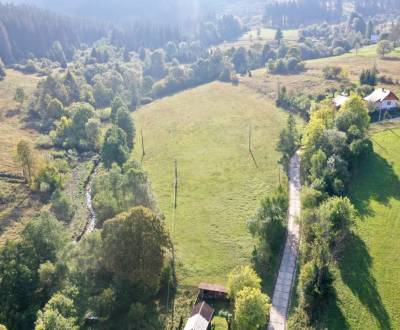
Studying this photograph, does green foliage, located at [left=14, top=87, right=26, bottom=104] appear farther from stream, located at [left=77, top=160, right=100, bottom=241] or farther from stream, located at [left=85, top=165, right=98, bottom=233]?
stream, located at [left=85, top=165, right=98, bottom=233]

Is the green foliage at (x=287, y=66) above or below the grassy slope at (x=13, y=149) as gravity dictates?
above

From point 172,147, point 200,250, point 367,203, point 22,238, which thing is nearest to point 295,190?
point 367,203

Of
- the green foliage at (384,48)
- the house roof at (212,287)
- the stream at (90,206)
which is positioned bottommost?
the stream at (90,206)

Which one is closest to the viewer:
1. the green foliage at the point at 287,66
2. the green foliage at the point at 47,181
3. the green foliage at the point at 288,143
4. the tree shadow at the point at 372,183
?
the tree shadow at the point at 372,183

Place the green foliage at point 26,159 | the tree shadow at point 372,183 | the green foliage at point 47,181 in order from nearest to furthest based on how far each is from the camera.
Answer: the tree shadow at point 372,183, the green foliage at point 26,159, the green foliage at point 47,181

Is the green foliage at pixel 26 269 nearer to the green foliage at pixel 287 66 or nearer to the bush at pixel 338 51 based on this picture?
the green foliage at pixel 287 66

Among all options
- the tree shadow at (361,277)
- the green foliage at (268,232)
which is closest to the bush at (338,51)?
the green foliage at (268,232)

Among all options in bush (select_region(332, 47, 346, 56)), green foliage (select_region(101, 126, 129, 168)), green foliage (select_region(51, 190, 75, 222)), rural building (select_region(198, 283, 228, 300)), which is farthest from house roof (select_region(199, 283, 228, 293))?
bush (select_region(332, 47, 346, 56))
